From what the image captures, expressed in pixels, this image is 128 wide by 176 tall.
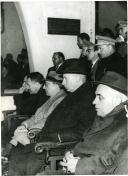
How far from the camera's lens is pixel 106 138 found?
2000 millimetres

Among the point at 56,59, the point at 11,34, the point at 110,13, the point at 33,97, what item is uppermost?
the point at 110,13

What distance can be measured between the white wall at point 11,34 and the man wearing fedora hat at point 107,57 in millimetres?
1634

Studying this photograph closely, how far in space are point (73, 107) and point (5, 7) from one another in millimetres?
2806

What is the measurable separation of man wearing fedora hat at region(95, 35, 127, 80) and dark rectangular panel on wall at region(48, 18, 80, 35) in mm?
1368

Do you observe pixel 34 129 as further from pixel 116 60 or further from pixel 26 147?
pixel 116 60

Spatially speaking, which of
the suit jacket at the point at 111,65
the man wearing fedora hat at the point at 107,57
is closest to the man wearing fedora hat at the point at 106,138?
the suit jacket at the point at 111,65

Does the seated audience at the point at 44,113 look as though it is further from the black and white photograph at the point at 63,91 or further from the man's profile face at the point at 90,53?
the man's profile face at the point at 90,53

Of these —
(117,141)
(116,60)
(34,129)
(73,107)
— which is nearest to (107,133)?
(117,141)

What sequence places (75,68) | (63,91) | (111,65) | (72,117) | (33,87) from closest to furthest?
(72,117) < (75,68) < (63,91) < (111,65) < (33,87)

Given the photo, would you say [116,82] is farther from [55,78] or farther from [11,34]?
[11,34]

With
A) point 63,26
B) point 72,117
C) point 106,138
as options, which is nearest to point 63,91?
point 72,117

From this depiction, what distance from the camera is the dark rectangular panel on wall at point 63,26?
5094 mm

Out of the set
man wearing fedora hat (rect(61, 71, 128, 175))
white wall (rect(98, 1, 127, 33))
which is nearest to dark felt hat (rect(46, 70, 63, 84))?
man wearing fedora hat (rect(61, 71, 128, 175))

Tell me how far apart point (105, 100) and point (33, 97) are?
1826 mm
